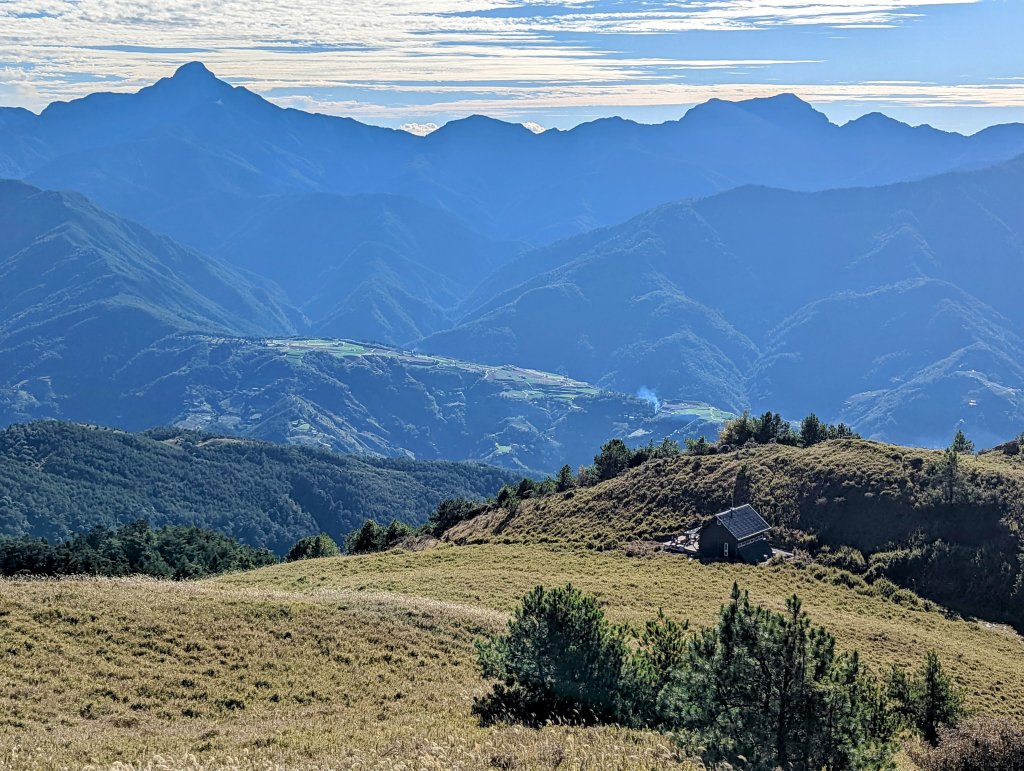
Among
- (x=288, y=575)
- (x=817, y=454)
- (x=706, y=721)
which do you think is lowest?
(x=288, y=575)

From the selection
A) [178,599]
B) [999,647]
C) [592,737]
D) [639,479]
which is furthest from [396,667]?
[639,479]

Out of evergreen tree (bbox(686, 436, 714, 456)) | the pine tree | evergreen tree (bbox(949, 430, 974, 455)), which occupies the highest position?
evergreen tree (bbox(949, 430, 974, 455))

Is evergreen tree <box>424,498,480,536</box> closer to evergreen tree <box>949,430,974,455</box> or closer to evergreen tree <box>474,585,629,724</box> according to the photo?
evergreen tree <box>949,430,974,455</box>

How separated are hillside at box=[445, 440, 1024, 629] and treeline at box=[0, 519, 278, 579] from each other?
87.0 ft

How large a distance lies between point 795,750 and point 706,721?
1.89m

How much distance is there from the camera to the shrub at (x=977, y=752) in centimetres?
2603

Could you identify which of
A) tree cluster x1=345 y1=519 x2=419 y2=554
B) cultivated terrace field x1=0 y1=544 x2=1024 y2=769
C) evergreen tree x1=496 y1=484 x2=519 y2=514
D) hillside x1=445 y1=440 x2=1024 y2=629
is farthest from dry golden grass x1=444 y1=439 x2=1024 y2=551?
cultivated terrace field x1=0 y1=544 x2=1024 y2=769

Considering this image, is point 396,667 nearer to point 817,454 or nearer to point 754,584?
point 754,584

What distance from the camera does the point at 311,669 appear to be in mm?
31859

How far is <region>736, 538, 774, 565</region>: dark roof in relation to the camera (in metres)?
65.9

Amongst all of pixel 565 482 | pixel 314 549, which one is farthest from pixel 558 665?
pixel 314 549

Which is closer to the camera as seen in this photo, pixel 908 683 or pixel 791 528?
pixel 908 683

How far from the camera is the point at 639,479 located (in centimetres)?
8462

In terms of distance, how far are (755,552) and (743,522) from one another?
253 cm
